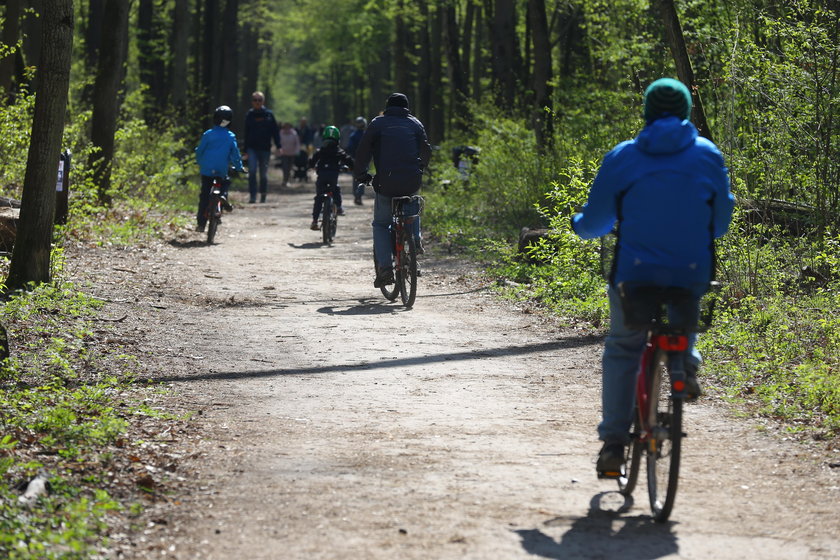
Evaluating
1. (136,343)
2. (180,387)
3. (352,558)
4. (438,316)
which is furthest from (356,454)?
(438,316)

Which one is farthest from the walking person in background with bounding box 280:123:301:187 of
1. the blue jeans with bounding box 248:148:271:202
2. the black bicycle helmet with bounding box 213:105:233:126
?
the black bicycle helmet with bounding box 213:105:233:126

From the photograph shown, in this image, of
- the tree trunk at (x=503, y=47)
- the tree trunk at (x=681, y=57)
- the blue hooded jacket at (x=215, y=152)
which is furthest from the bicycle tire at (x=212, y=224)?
the tree trunk at (x=503, y=47)

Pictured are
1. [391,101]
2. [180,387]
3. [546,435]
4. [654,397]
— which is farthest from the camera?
[391,101]

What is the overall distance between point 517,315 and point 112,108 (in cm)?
946

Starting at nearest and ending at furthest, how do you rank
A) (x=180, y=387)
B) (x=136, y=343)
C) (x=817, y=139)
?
(x=180, y=387)
(x=136, y=343)
(x=817, y=139)

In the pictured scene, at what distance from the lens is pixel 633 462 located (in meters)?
5.68

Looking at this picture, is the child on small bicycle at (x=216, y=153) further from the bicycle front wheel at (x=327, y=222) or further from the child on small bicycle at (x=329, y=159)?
the bicycle front wheel at (x=327, y=222)

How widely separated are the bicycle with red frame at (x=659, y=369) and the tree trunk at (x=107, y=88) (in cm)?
1365

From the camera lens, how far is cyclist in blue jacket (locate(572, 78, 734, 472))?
209 inches

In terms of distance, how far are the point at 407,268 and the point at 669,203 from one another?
294 inches

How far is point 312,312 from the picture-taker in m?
12.2

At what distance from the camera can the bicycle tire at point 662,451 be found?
17.2ft

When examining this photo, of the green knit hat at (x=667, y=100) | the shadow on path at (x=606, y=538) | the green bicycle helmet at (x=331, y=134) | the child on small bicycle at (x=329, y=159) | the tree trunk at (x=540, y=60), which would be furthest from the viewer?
the tree trunk at (x=540, y=60)

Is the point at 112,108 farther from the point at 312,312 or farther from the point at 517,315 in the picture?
the point at 517,315
